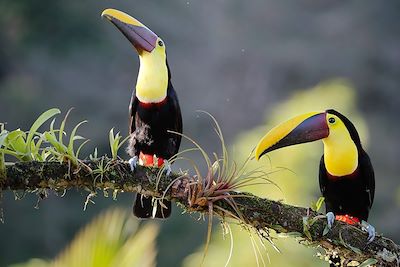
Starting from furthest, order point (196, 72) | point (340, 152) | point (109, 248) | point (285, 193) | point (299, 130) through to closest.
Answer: point (196, 72), point (285, 193), point (340, 152), point (299, 130), point (109, 248)

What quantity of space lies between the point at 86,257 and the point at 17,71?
8.04 metres

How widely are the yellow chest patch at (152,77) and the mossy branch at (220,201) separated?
0.89 m

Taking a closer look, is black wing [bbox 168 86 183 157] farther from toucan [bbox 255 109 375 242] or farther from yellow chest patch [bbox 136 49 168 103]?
toucan [bbox 255 109 375 242]

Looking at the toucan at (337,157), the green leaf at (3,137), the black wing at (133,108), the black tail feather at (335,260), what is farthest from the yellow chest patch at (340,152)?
the green leaf at (3,137)

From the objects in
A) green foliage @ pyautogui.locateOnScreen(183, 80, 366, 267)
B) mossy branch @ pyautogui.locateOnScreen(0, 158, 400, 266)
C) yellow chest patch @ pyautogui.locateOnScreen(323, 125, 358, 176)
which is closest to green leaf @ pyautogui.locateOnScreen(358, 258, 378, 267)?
mossy branch @ pyautogui.locateOnScreen(0, 158, 400, 266)

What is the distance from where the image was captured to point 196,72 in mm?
11078

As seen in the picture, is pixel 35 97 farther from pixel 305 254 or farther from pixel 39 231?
pixel 305 254

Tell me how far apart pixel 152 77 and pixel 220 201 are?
3.21ft

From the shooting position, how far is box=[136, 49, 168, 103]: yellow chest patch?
3.10 meters

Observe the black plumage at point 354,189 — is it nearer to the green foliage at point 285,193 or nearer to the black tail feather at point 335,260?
the black tail feather at point 335,260

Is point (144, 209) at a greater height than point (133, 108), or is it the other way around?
point (133, 108)

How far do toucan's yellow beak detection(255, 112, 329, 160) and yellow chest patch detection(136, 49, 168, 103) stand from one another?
58 centimetres

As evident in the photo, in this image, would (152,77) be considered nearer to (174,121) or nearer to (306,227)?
(174,121)

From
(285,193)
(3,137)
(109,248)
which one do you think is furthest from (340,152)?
(285,193)
